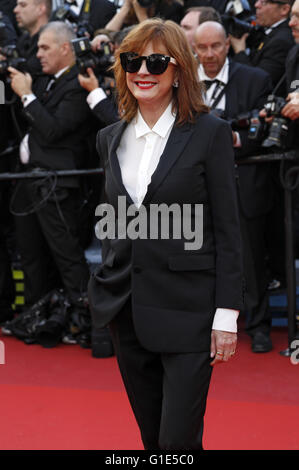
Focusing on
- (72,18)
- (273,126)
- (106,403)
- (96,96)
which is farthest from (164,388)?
(72,18)

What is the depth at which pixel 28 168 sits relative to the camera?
5.28 metres

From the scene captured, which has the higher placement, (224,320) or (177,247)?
(177,247)

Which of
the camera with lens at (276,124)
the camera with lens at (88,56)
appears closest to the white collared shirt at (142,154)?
the camera with lens at (276,124)

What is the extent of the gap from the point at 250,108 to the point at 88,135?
1238mm

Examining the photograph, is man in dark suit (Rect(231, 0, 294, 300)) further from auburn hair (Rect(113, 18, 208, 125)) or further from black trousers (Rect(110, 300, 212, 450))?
black trousers (Rect(110, 300, 212, 450))

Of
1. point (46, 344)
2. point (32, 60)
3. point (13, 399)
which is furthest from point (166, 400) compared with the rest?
point (32, 60)

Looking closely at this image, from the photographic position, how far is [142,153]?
2.35 m

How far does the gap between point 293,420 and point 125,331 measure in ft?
5.22

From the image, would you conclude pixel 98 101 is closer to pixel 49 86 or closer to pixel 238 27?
pixel 49 86

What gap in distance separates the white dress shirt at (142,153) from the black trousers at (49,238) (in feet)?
9.06

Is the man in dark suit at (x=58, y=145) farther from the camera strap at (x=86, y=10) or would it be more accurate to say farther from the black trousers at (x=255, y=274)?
the black trousers at (x=255, y=274)

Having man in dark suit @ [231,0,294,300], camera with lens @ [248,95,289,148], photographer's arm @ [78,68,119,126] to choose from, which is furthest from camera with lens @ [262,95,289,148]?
photographer's arm @ [78,68,119,126]

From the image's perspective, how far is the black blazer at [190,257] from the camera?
2215 millimetres

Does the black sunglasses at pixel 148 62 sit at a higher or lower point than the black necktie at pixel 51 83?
higher
